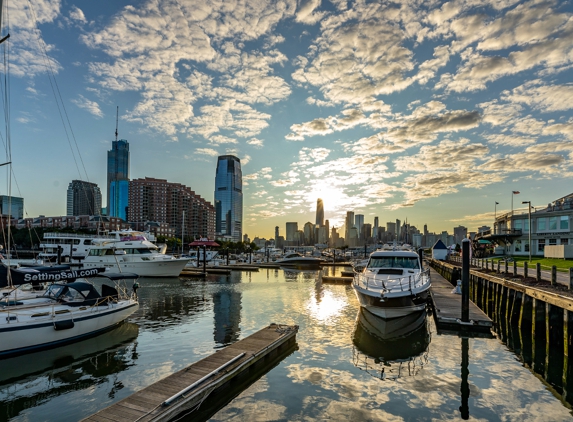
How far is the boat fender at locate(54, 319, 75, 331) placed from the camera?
14.8m

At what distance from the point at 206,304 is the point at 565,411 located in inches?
853

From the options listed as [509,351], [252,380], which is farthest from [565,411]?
[252,380]

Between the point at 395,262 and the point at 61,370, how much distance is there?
61.3 feet

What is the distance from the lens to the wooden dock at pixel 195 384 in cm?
834

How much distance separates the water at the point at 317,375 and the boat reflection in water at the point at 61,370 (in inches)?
1.4

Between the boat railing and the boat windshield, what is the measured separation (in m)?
1.51

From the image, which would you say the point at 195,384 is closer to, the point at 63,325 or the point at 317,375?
the point at 317,375

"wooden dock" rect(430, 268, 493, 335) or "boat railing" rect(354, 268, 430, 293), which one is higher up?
"boat railing" rect(354, 268, 430, 293)

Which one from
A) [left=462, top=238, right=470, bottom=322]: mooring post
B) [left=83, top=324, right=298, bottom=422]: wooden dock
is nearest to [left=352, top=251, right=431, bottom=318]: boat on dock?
[left=462, top=238, right=470, bottom=322]: mooring post

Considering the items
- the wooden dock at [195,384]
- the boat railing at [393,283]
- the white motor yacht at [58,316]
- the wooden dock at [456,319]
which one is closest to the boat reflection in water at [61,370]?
the white motor yacht at [58,316]

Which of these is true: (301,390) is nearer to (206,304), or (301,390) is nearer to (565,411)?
(565,411)

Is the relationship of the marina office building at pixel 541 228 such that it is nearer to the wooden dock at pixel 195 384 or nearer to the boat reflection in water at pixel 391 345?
the boat reflection in water at pixel 391 345

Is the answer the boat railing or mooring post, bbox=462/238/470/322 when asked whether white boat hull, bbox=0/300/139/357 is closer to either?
the boat railing

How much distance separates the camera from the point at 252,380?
1184 centimetres
